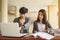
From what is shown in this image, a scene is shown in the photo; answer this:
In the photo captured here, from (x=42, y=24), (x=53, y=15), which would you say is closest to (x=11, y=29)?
(x=42, y=24)

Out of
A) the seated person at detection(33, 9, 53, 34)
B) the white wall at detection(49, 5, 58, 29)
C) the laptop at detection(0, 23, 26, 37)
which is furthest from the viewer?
the white wall at detection(49, 5, 58, 29)

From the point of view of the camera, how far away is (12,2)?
6.34 metres

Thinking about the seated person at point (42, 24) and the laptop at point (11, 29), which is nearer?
the laptop at point (11, 29)

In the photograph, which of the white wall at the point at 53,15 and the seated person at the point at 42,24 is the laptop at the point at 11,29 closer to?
the seated person at the point at 42,24

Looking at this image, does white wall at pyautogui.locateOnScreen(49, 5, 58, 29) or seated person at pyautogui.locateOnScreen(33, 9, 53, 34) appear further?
white wall at pyautogui.locateOnScreen(49, 5, 58, 29)

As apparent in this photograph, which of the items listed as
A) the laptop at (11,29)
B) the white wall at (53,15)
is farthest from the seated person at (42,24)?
the white wall at (53,15)

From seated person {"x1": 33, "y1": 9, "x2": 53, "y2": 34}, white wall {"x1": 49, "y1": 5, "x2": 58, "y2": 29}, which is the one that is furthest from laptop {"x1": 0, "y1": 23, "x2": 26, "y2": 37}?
white wall {"x1": 49, "y1": 5, "x2": 58, "y2": 29}

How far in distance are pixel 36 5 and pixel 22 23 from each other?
192 inches

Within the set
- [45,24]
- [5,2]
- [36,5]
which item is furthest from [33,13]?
[45,24]

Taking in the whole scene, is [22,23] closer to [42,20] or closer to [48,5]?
[42,20]

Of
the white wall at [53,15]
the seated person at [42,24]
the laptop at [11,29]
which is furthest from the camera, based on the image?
the white wall at [53,15]

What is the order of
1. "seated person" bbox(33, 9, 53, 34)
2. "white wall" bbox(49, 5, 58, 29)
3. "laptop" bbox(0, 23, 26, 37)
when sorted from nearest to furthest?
"laptop" bbox(0, 23, 26, 37) < "seated person" bbox(33, 9, 53, 34) < "white wall" bbox(49, 5, 58, 29)

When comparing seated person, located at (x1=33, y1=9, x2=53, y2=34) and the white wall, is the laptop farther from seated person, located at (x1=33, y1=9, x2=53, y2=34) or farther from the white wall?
the white wall

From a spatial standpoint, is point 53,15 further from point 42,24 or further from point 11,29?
point 11,29
